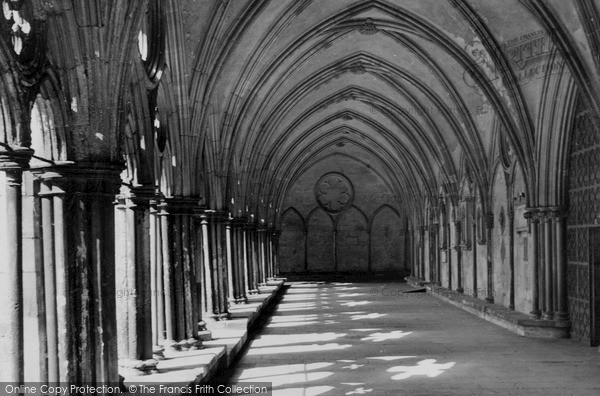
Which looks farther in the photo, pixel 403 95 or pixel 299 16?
pixel 403 95

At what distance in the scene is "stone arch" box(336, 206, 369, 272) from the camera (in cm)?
4034

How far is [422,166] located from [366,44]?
10083 millimetres

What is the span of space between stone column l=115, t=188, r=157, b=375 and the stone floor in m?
1.68

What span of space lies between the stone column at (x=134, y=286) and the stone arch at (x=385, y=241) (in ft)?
105

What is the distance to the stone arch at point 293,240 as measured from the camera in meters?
40.5

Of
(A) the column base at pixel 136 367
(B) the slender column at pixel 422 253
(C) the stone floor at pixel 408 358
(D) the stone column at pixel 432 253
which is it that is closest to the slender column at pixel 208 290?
(C) the stone floor at pixel 408 358

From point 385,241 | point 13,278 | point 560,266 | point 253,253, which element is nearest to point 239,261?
point 253,253

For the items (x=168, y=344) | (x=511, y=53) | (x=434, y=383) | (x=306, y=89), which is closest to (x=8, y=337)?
(x=168, y=344)

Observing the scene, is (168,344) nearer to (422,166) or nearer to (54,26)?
(54,26)

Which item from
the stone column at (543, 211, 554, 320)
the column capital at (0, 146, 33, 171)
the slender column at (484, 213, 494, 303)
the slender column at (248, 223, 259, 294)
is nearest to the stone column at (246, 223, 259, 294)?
the slender column at (248, 223, 259, 294)

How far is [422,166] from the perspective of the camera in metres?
29.6

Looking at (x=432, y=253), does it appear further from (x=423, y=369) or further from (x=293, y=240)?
(x=423, y=369)

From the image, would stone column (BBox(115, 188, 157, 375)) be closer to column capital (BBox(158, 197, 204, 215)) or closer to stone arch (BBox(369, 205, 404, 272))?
column capital (BBox(158, 197, 204, 215))

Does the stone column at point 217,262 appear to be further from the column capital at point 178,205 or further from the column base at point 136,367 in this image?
the column base at point 136,367
